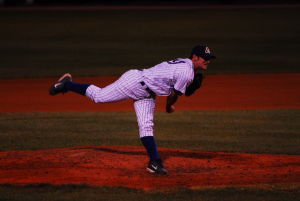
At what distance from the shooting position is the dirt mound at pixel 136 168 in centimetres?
766

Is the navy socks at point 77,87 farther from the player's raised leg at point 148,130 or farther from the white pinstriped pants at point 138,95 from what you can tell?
the player's raised leg at point 148,130

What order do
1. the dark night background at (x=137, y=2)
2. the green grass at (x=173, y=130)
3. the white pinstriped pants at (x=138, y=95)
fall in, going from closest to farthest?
the white pinstriped pants at (x=138, y=95)
the green grass at (x=173, y=130)
the dark night background at (x=137, y=2)

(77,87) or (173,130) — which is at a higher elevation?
(77,87)

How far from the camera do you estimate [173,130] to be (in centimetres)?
1139

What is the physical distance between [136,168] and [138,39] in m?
20.3

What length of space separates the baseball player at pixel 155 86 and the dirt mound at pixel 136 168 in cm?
36

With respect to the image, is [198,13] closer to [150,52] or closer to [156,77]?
[150,52]

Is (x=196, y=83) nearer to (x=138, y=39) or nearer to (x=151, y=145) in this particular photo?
(x=151, y=145)

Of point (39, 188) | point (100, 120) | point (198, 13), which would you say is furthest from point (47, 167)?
point (198, 13)

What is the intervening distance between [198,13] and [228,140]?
2698cm

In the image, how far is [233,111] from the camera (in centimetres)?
1310

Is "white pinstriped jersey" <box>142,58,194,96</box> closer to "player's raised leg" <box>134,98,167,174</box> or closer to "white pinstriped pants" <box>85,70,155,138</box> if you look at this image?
"white pinstriped pants" <box>85,70,155,138</box>

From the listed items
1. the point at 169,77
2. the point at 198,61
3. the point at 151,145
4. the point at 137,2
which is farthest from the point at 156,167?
the point at 137,2

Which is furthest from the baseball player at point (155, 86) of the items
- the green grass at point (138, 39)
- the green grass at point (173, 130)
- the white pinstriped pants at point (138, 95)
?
the green grass at point (138, 39)
